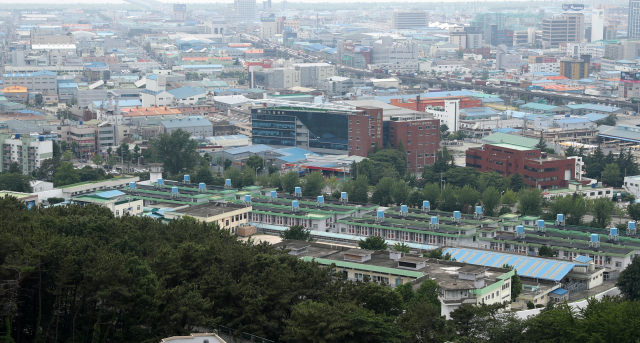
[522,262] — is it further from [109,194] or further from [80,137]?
[80,137]

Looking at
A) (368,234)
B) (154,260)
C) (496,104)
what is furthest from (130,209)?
(496,104)

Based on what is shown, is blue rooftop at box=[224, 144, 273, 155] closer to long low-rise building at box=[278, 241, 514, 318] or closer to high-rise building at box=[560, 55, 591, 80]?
long low-rise building at box=[278, 241, 514, 318]

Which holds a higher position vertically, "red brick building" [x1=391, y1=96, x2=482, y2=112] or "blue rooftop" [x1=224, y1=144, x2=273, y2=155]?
"red brick building" [x1=391, y1=96, x2=482, y2=112]

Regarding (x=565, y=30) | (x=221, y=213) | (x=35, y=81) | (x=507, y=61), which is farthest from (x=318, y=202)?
(x=565, y=30)

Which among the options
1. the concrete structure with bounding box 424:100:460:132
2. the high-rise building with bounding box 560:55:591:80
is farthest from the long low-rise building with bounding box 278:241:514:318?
the high-rise building with bounding box 560:55:591:80

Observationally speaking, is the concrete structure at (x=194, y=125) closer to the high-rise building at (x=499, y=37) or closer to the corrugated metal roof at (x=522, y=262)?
the corrugated metal roof at (x=522, y=262)

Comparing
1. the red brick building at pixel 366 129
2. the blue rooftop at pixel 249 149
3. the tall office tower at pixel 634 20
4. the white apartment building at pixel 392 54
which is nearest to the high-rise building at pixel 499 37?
the tall office tower at pixel 634 20
